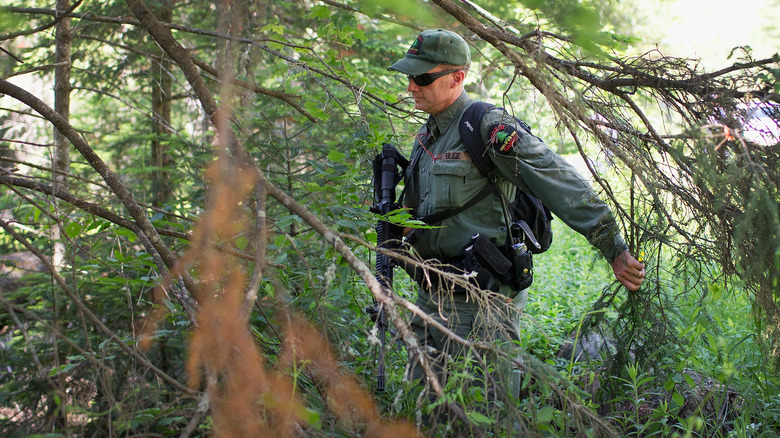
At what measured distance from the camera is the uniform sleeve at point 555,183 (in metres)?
2.67

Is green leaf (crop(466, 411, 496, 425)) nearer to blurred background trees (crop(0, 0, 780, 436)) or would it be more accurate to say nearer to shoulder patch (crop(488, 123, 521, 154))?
blurred background trees (crop(0, 0, 780, 436))

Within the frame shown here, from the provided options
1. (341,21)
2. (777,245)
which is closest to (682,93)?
(777,245)

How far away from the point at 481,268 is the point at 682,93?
125 centimetres

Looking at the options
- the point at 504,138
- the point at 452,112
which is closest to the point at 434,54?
the point at 452,112

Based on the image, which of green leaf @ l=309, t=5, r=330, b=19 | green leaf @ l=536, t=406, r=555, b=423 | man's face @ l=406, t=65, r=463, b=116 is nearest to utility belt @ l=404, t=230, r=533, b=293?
green leaf @ l=536, t=406, r=555, b=423

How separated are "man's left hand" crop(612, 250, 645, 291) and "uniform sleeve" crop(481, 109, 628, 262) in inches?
1.3

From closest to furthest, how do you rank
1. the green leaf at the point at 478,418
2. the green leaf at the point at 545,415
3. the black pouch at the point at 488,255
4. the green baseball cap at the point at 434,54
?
the green leaf at the point at 478,418 < the green leaf at the point at 545,415 < the black pouch at the point at 488,255 < the green baseball cap at the point at 434,54

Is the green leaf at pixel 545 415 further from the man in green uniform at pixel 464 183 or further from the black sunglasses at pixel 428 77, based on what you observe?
the black sunglasses at pixel 428 77

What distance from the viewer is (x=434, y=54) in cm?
317

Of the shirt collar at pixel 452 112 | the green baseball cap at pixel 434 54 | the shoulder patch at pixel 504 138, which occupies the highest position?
the green baseball cap at pixel 434 54

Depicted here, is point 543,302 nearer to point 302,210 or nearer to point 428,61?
point 428,61

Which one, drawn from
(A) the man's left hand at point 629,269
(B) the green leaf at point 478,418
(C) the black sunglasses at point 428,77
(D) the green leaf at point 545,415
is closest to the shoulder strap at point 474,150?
(C) the black sunglasses at point 428,77

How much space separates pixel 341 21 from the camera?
3.97m

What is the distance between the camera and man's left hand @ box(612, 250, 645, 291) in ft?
8.79
